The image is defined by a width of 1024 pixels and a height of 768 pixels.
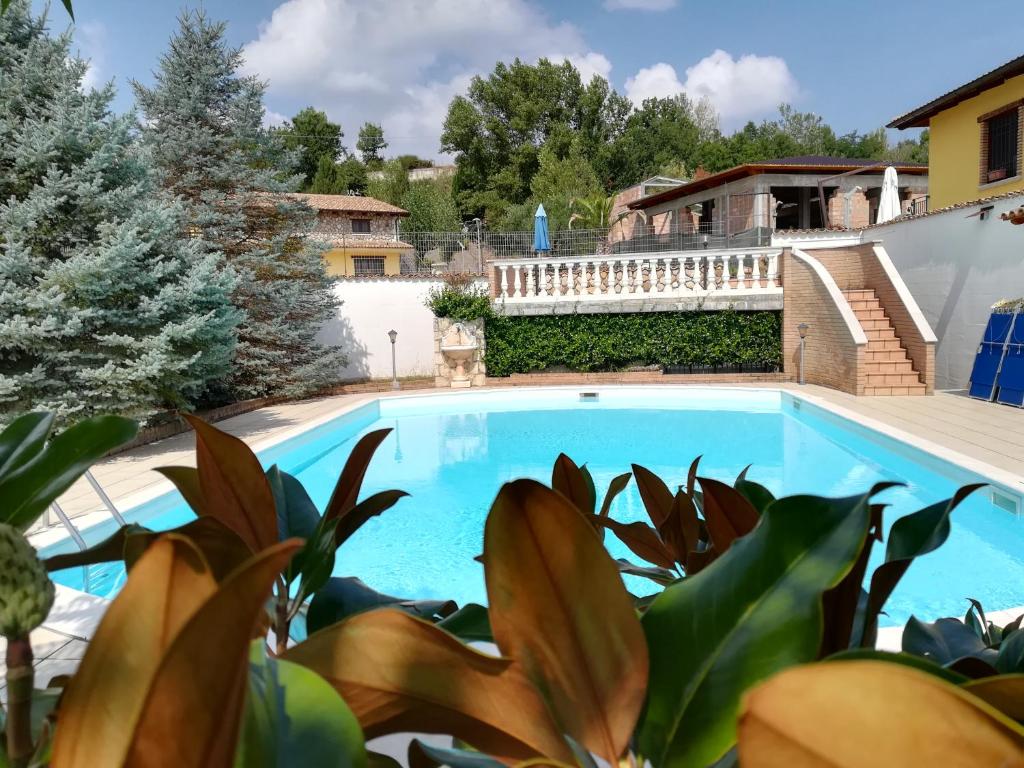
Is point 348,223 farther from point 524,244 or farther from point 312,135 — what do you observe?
point 312,135

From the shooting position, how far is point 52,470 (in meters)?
0.57

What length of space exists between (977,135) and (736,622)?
57.2 ft

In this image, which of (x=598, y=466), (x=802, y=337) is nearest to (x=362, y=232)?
(x=802, y=337)

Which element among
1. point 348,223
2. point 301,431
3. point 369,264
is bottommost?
point 301,431

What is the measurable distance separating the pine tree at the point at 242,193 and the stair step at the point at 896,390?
9731 mm

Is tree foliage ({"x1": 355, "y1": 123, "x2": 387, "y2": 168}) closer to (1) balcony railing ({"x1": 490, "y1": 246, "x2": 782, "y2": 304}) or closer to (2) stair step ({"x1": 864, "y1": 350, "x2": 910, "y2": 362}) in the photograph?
(1) balcony railing ({"x1": 490, "y1": 246, "x2": 782, "y2": 304})

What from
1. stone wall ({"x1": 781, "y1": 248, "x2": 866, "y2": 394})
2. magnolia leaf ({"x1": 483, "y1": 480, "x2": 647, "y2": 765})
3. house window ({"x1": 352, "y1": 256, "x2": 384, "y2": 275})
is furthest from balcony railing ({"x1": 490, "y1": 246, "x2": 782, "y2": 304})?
house window ({"x1": 352, "y1": 256, "x2": 384, "y2": 275})

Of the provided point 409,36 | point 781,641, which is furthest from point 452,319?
point 409,36

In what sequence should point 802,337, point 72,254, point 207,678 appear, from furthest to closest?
point 802,337 < point 72,254 < point 207,678

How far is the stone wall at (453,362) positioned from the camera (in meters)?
14.9

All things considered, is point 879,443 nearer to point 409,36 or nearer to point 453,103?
point 453,103

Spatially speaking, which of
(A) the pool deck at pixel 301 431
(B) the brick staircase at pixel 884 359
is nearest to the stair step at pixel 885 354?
(B) the brick staircase at pixel 884 359

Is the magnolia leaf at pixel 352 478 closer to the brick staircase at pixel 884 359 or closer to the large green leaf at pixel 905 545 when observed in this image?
the large green leaf at pixel 905 545

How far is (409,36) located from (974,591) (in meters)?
51.1
